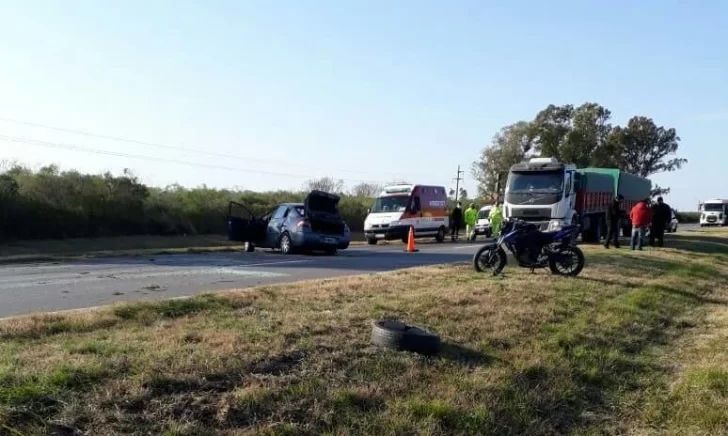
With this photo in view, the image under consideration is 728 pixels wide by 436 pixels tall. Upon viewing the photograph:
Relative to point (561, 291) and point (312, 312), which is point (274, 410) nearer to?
point (312, 312)

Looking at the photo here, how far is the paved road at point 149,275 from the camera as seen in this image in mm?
10555

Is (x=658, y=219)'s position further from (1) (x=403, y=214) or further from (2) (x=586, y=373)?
(2) (x=586, y=373)

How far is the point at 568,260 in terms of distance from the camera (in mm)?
13539

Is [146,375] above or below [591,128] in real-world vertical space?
below

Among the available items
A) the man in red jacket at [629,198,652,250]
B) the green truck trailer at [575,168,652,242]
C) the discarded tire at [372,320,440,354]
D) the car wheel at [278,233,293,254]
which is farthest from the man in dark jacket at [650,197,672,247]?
the discarded tire at [372,320,440,354]

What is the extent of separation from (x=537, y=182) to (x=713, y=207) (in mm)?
44314

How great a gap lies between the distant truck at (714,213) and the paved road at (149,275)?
A: 1895 inches

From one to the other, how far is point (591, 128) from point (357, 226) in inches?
1221

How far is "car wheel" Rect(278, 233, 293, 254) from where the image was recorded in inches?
853

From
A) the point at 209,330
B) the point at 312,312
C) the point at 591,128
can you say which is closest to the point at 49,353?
the point at 209,330

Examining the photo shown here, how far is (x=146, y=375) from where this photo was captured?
5.11 m

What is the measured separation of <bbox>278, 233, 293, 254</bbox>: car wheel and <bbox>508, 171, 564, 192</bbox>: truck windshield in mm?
8053

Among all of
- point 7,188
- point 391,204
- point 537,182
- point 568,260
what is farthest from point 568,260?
point 7,188

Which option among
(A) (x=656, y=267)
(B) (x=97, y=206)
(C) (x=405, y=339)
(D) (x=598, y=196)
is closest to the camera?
(C) (x=405, y=339)
